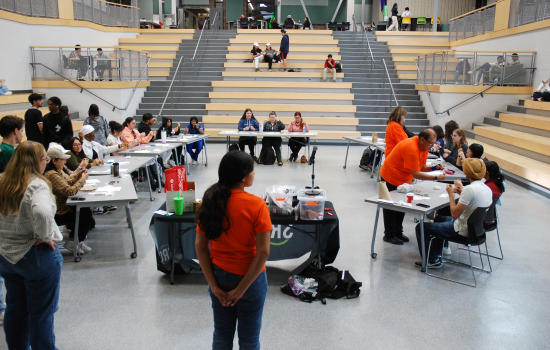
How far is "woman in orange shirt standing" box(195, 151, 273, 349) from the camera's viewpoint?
7.35 feet

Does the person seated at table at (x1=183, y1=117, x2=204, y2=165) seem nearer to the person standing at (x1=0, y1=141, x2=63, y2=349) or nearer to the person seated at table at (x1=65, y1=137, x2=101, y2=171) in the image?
the person seated at table at (x1=65, y1=137, x2=101, y2=171)

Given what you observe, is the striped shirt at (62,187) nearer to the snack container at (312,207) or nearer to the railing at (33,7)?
the snack container at (312,207)

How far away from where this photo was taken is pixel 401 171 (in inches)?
213

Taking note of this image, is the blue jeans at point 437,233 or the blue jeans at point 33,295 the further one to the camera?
the blue jeans at point 437,233

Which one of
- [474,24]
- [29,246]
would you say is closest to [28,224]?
[29,246]

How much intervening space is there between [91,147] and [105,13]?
42.6 ft

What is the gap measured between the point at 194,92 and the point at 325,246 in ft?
40.4

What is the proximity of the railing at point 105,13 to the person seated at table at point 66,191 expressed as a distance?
13108 millimetres

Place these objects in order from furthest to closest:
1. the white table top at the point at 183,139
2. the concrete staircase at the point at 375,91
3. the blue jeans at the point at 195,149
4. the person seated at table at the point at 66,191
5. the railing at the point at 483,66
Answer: the concrete staircase at the point at 375,91
the railing at the point at 483,66
the blue jeans at the point at 195,149
the white table top at the point at 183,139
the person seated at table at the point at 66,191

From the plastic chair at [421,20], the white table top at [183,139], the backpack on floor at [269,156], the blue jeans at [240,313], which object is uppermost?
the plastic chair at [421,20]

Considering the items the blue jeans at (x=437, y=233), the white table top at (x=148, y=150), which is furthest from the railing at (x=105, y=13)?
the blue jeans at (x=437, y=233)

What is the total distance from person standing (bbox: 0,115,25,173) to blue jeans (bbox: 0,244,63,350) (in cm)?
205

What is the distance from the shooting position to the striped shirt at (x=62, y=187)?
459cm

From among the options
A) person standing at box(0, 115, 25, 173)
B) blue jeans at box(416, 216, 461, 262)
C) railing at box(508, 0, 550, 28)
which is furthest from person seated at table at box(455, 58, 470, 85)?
person standing at box(0, 115, 25, 173)
